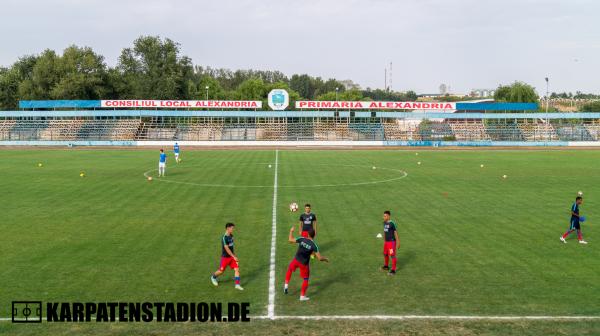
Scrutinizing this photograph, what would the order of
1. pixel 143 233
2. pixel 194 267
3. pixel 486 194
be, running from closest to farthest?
pixel 194 267 → pixel 143 233 → pixel 486 194

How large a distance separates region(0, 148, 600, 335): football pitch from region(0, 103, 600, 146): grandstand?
53694mm

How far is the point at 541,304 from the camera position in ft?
40.9

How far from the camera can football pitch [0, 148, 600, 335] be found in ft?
40.3

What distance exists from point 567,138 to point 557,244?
82.5 m

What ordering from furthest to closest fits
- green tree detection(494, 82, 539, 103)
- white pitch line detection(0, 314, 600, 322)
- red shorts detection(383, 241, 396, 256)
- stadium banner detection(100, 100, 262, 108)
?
1. green tree detection(494, 82, 539, 103)
2. stadium banner detection(100, 100, 262, 108)
3. red shorts detection(383, 241, 396, 256)
4. white pitch line detection(0, 314, 600, 322)

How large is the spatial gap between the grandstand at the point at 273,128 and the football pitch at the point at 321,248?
176 ft

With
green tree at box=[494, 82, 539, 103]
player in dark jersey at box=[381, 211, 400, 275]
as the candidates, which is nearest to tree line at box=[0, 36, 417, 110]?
green tree at box=[494, 82, 539, 103]

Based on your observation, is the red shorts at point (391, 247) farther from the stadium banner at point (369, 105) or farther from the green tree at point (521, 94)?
the green tree at point (521, 94)

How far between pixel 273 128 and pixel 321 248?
75.4 meters

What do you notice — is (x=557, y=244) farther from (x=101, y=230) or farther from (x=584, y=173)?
(x=584, y=173)

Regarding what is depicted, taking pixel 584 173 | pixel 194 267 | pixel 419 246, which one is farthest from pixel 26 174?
pixel 584 173

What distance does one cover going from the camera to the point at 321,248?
17.7m

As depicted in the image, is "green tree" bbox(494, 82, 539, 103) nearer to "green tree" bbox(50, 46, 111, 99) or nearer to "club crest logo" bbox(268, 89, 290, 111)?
"club crest logo" bbox(268, 89, 290, 111)

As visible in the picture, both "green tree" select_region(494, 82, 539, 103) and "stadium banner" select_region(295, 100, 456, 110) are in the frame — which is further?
"green tree" select_region(494, 82, 539, 103)
